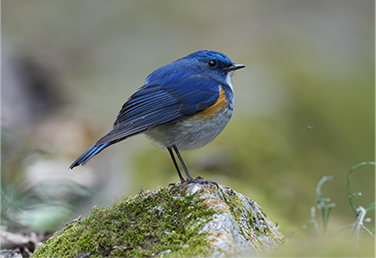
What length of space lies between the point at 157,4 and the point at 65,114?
5.09 m

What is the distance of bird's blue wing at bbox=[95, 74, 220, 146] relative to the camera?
9.40 ft

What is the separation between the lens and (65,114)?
24.1 feet

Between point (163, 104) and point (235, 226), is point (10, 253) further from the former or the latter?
point (235, 226)

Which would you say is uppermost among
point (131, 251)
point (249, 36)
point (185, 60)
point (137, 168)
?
point (249, 36)

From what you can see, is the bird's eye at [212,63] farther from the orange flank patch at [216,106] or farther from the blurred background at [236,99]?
the blurred background at [236,99]

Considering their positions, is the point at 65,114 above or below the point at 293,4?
below

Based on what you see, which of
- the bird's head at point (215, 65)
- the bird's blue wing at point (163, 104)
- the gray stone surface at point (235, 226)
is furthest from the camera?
the bird's head at point (215, 65)

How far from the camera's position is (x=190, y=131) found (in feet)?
9.73

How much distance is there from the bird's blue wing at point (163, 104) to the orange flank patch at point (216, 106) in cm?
3

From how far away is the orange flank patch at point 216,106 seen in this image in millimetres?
2999

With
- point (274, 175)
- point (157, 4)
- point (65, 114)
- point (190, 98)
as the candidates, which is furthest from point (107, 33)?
point (190, 98)

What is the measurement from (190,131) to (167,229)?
3.13 ft

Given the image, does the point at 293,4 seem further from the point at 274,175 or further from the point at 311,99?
the point at 274,175

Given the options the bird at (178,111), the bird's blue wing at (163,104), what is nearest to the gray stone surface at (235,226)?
the bird at (178,111)
